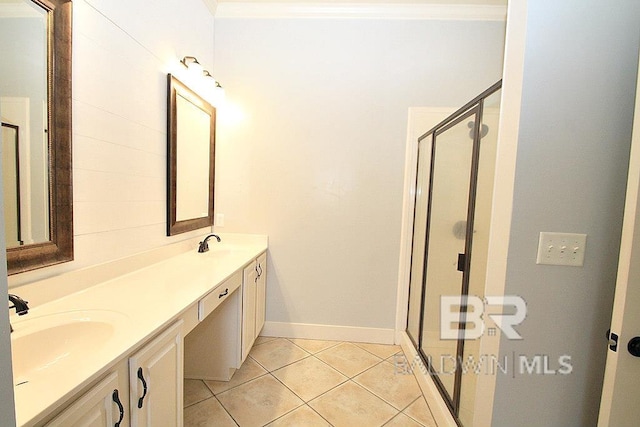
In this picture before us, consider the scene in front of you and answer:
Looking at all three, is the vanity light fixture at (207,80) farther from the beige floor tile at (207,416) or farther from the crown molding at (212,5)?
the beige floor tile at (207,416)

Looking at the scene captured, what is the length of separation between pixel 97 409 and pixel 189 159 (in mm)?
1667

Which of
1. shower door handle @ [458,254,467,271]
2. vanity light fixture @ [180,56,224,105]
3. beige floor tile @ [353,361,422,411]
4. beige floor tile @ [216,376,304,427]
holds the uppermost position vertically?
vanity light fixture @ [180,56,224,105]

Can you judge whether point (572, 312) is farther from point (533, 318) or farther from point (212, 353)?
point (212, 353)

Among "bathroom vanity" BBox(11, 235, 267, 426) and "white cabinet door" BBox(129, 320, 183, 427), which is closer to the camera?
"bathroom vanity" BBox(11, 235, 267, 426)

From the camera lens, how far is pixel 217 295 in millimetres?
1531

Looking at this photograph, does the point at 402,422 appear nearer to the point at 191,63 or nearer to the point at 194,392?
the point at 194,392

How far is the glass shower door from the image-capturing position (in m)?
1.64

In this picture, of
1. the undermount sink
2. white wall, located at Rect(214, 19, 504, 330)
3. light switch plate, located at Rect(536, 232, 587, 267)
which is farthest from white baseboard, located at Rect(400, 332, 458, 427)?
the undermount sink

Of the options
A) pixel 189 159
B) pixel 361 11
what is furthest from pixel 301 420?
pixel 361 11

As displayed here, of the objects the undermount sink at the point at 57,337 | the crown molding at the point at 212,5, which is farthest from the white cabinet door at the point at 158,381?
the crown molding at the point at 212,5

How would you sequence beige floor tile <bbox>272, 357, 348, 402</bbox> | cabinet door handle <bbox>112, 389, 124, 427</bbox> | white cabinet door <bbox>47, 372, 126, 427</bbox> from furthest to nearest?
1. beige floor tile <bbox>272, 357, 348, 402</bbox>
2. cabinet door handle <bbox>112, 389, 124, 427</bbox>
3. white cabinet door <bbox>47, 372, 126, 427</bbox>

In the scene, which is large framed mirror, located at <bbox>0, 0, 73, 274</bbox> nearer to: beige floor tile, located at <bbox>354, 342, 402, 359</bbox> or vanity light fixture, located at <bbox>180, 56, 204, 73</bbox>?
vanity light fixture, located at <bbox>180, 56, 204, 73</bbox>

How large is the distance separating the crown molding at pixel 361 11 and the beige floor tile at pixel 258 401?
2948mm

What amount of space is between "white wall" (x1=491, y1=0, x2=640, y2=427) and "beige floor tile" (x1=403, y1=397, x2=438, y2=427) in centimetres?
76
